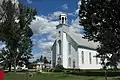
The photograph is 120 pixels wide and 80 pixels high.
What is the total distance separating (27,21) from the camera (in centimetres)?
7119

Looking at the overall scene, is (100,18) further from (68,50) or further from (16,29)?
(68,50)

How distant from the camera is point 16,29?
69688 millimetres

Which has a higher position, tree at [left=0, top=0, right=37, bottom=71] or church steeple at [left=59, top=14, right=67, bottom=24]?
church steeple at [left=59, top=14, right=67, bottom=24]

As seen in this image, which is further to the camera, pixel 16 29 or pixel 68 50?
pixel 68 50

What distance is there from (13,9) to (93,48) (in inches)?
1695

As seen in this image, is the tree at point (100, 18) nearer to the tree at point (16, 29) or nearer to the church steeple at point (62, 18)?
the tree at point (16, 29)

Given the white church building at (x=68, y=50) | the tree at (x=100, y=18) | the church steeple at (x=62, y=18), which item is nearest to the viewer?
the tree at (x=100, y=18)

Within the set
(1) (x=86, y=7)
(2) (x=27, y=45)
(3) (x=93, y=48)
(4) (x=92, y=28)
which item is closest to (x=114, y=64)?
(4) (x=92, y=28)

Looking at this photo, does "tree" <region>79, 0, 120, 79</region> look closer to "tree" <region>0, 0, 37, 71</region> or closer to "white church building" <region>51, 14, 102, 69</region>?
"tree" <region>0, 0, 37, 71</region>

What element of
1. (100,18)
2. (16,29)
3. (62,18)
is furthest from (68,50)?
(100,18)

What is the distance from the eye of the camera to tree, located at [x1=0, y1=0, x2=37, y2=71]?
65.7 metres

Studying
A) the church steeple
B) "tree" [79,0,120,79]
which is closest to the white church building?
the church steeple

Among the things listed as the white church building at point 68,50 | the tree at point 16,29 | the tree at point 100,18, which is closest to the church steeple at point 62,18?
the white church building at point 68,50

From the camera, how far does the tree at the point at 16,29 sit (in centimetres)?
6569
